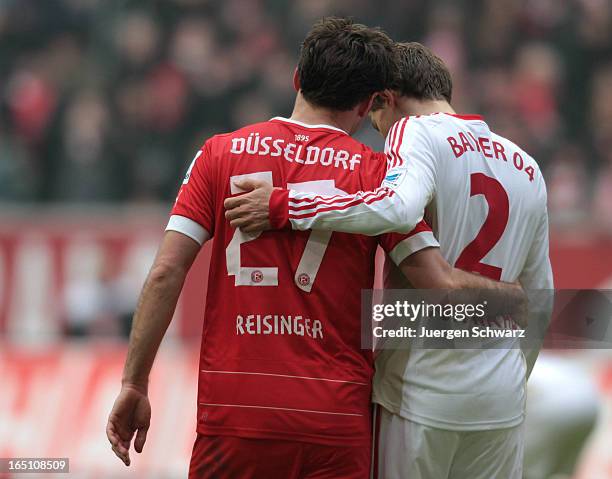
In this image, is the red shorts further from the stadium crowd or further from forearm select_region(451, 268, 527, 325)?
the stadium crowd

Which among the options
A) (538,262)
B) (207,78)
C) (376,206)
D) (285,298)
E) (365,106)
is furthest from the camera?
(207,78)

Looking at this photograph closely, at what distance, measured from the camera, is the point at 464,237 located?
4.31 metres

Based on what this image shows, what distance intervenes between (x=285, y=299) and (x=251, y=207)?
354 millimetres

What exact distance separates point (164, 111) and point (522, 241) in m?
8.32

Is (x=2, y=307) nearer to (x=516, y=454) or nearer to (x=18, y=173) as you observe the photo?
(x=18, y=173)

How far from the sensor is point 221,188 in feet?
13.7

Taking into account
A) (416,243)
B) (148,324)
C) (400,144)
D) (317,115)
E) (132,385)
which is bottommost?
(132,385)

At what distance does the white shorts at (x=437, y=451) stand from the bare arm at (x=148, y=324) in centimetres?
89

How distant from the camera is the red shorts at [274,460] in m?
4.05

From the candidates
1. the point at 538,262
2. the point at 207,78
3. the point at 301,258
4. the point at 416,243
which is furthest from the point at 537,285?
the point at 207,78

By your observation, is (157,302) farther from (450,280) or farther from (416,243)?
(450,280)

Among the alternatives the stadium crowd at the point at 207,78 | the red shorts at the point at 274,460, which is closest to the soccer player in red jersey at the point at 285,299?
the red shorts at the point at 274,460

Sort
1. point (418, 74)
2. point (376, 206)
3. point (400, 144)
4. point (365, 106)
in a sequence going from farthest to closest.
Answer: point (418, 74), point (365, 106), point (400, 144), point (376, 206)

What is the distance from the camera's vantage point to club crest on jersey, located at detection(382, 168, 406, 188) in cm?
402
